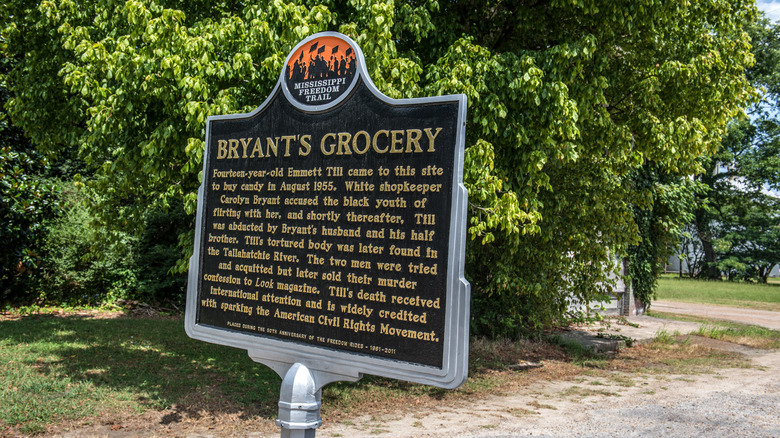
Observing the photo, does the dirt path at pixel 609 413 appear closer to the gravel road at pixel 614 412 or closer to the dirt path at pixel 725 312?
the gravel road at pixel 614 412

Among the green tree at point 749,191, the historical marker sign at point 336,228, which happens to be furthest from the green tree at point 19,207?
the green tree at point 749,191

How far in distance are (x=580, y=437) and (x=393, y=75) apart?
437 cm

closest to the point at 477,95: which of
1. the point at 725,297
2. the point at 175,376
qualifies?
the point at 175,376

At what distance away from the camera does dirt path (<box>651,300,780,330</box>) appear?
19141 mm

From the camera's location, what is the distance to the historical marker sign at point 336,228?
3299 mm

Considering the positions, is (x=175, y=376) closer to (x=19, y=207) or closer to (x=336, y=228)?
(x=336, y=228)

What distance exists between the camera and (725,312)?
2186cm

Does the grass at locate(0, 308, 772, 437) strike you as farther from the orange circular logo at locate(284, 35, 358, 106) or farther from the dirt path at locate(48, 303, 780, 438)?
the orange circular logo at locate(284, 35, 358, 106)

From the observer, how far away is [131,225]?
8.80 m

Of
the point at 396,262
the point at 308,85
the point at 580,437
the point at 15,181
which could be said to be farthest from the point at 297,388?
the point at 15,181

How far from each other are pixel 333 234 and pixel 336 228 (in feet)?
0.13

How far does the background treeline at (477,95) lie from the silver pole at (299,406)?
366 cm

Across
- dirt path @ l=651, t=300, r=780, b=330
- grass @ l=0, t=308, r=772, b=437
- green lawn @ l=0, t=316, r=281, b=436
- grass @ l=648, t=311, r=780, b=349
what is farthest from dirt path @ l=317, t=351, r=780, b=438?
dirt path @ l=651, t=300, r=780, b=330

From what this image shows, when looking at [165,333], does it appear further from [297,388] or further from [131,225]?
[297,388]
